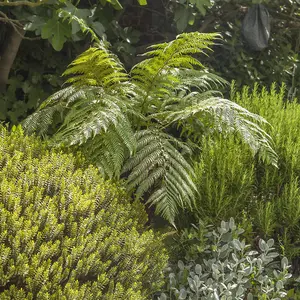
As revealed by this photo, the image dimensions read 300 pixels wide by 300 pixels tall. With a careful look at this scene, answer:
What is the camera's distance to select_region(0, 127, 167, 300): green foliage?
182cm

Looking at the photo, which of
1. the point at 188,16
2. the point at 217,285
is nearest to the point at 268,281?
the point at 217,285

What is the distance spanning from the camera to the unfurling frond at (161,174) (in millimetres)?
2594

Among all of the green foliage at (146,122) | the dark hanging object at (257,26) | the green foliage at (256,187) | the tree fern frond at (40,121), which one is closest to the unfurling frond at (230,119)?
the green foliage at (146,122)

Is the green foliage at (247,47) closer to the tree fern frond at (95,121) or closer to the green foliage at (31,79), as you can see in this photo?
the green foliage at (31,79)

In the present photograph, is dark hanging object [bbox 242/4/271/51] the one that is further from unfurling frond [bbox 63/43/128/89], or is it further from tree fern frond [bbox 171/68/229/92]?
unfurling frond [bbox 63/43/128/89]

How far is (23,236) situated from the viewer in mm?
1840

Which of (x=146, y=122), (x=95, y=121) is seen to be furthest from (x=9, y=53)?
(x=95, y=121)

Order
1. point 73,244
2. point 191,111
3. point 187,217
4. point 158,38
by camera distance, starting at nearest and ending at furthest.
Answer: point 73,244, point 191,111, point 187,217, point 158,38

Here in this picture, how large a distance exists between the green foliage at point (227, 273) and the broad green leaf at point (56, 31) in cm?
179

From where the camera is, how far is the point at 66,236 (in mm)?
1917

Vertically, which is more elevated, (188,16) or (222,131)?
(188,16)

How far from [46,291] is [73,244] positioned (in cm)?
22

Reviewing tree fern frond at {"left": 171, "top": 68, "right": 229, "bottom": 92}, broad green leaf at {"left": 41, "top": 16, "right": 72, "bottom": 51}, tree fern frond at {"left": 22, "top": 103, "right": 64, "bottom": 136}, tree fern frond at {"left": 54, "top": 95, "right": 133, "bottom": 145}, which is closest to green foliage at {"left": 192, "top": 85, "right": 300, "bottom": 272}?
tree fern frond at {"left": 171, "top": 68, "right": 229, "bottom": 92}

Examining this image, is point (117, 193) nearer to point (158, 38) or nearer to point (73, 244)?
point (73, 244)
